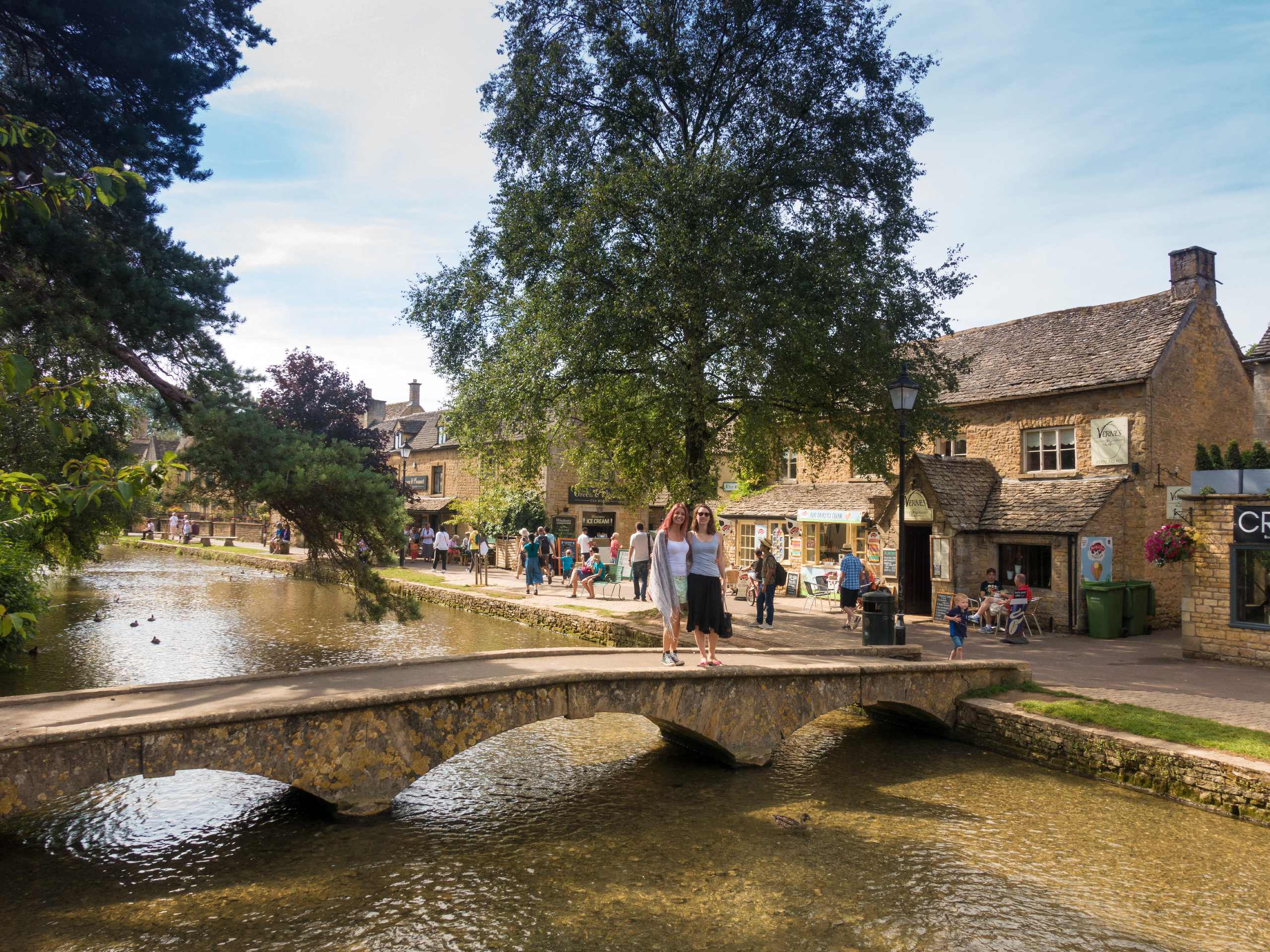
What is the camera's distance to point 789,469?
26375 mm

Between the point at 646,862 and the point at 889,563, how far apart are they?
14494 millimetres

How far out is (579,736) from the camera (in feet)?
36.6

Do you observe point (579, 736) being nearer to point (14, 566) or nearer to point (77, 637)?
point (14, 566)

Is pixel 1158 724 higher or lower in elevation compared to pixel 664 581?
lower

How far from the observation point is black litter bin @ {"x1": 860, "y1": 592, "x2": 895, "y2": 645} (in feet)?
41.7

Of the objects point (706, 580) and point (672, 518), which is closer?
point (672, 518)

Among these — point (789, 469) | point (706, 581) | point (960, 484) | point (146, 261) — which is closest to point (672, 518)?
point (706, 581)

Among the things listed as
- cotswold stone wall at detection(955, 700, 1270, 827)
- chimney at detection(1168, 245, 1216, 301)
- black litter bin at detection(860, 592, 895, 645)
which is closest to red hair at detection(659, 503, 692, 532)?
black litter bin at detection(860, 592, 895, 645)

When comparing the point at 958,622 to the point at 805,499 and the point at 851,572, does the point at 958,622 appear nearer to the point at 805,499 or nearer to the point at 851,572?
the point at 851,572

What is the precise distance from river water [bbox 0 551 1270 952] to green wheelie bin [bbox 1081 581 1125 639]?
816 cm

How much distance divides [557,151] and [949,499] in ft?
38.7

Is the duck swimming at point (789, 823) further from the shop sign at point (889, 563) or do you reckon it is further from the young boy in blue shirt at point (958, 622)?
the shop sign at point (889, 563)

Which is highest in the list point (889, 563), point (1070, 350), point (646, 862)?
point (1070, 350)

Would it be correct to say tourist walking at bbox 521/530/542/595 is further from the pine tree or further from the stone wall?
the pine tree
